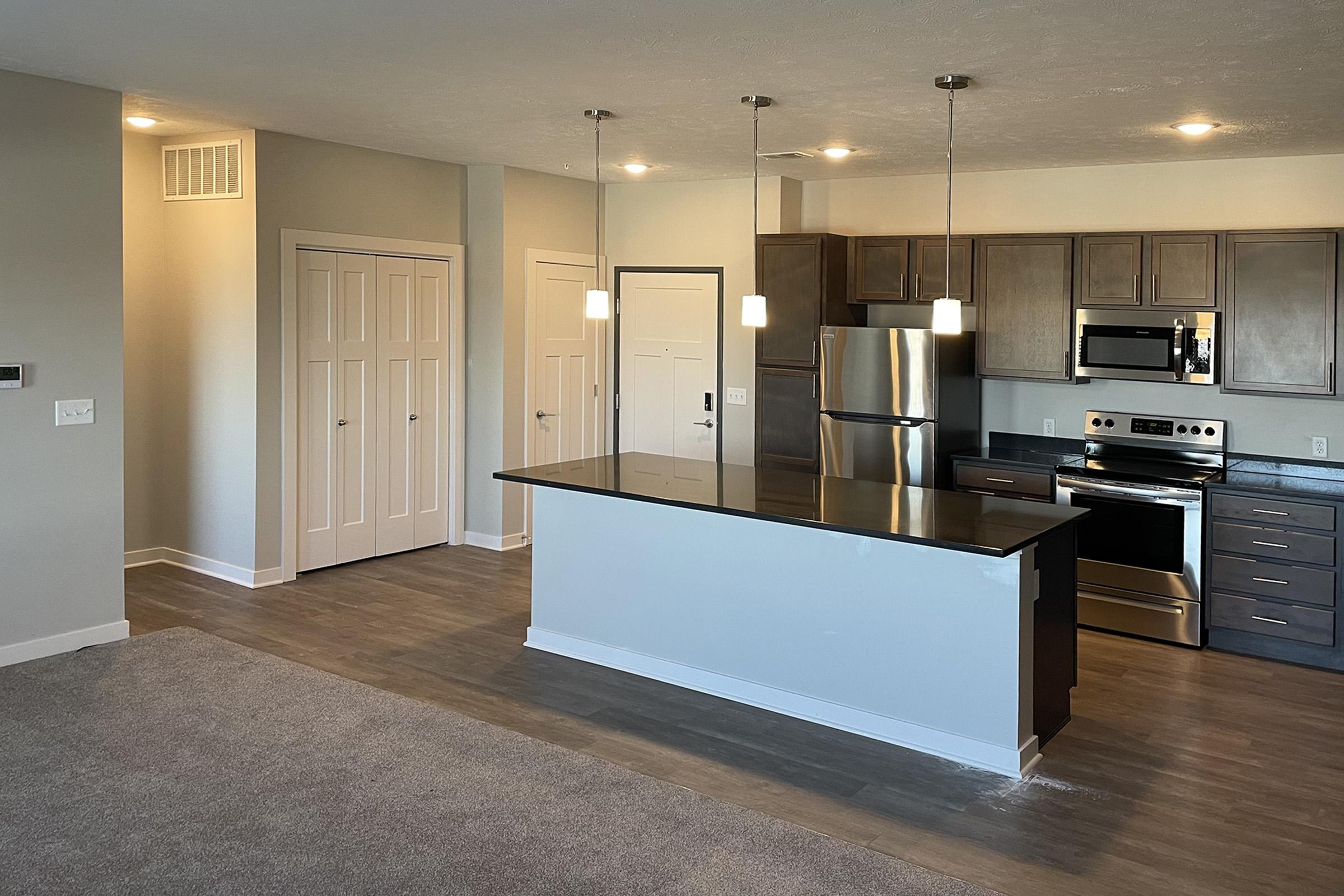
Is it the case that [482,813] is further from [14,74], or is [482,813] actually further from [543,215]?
[543,215]

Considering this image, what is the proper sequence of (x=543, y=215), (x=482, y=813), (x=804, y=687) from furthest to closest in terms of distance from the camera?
(x=543, y=215) → (x=804, y=687) → (x=482, y=813)

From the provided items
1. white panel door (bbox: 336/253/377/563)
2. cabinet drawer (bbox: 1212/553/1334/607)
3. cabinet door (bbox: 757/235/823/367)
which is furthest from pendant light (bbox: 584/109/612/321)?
cabinet drawer (bbox: 1212/553/1334/607)

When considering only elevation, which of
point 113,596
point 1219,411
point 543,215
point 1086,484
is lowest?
point 113,596

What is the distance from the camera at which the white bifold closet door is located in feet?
20.4

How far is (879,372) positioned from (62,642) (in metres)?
4.25

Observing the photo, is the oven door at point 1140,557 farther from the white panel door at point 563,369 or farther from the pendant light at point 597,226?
the white panel door at point 563,369

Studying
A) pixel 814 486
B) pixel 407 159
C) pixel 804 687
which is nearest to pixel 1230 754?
pixel 804 687

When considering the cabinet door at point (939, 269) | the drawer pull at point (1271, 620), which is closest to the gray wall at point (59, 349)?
the cabinet door at point (939, 269)

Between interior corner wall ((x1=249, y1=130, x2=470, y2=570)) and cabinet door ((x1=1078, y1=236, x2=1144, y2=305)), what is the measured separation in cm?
393

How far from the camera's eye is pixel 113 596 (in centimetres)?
497

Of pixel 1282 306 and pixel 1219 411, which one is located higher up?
pixel 1282 306

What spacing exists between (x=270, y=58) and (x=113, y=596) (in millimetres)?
2555

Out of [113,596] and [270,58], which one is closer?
[270,58]

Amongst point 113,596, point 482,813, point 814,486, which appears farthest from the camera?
point 113,596
